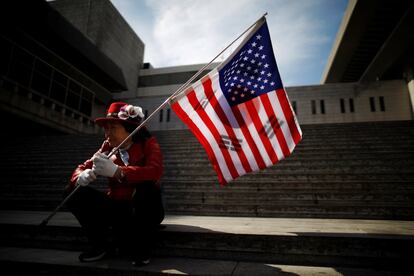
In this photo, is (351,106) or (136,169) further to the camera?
(351,106)

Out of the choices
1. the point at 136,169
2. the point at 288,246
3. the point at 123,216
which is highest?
the point at 136,169

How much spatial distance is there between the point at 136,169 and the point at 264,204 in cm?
303

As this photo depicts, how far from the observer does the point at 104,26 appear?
22469 mm

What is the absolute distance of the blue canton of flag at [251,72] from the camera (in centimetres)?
273

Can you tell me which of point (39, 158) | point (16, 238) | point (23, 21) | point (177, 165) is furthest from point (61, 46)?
point (16, 238)

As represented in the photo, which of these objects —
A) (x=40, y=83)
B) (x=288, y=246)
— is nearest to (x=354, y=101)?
(x=288, y=246)

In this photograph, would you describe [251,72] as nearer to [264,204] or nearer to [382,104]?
[264,204]

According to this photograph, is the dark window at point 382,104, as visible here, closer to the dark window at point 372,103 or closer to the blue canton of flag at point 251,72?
the dark window at point 372,103

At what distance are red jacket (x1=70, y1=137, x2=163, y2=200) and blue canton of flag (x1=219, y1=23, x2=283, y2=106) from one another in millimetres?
1073

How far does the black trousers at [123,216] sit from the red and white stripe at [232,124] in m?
0.92

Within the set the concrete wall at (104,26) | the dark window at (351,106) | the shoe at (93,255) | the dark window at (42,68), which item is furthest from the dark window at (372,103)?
the concrete wall at (104,26)

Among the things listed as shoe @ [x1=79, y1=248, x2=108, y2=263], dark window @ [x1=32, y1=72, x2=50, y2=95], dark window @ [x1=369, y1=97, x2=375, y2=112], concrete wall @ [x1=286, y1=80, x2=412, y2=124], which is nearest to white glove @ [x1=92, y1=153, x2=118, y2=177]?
shoe @ [x1=79, y1=248, x2=108, y2=263]

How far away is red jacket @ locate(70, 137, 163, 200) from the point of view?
209cm

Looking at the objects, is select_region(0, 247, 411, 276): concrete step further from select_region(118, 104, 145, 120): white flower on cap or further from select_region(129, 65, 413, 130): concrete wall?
select_region(129, 65, 413, 130): concrete wall
